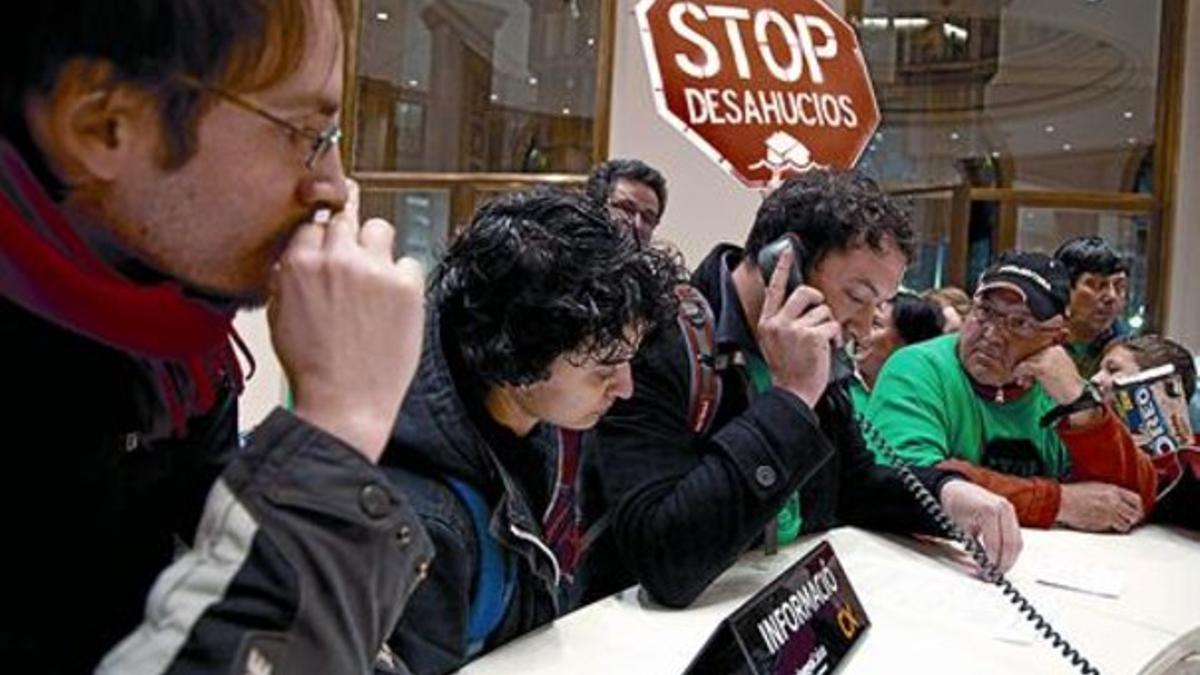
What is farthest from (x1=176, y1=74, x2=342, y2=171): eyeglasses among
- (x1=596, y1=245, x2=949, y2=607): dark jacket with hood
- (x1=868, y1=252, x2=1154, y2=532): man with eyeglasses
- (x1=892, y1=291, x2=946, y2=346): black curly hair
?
(x1=892, y1=291, x2=946, y2=346): black curly hair

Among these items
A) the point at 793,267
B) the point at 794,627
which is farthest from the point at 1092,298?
the point at 794,627

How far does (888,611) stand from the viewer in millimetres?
1515

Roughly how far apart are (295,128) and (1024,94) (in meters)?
6.90

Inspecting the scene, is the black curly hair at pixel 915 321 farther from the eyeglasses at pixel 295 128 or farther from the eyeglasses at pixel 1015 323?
the eyeglasses at pixel 295 128

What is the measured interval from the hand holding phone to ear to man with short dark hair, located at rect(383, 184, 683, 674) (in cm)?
27

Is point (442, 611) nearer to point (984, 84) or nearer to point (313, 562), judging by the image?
point (313, 562)

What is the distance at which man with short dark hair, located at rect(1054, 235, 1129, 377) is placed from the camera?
13.0 feet

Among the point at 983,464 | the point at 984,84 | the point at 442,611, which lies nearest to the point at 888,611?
the point at 442,611

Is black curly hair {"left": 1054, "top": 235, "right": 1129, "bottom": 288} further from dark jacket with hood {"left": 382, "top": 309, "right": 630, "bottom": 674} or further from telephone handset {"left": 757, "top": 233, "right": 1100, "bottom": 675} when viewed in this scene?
dark jacket with hood {"left": 382, "top": 309, "right": 630, "bottom": 674}

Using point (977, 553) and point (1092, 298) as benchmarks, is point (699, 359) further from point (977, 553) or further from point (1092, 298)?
point (1092, 298)

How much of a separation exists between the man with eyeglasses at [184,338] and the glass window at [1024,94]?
613cm

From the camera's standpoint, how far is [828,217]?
1.78m

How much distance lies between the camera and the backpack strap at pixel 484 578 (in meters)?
1.12

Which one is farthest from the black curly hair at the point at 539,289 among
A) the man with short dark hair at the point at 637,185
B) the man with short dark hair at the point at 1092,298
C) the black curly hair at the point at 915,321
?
the man with short dark hair at the point at 1092,298
